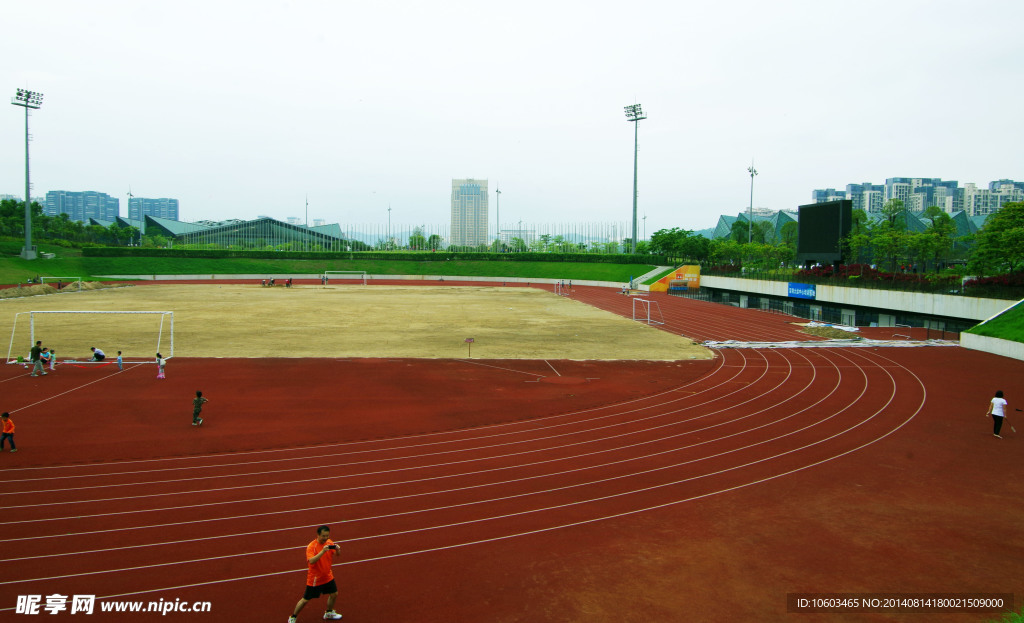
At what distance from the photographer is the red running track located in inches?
336

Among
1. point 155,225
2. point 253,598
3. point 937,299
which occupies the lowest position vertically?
point 253,598

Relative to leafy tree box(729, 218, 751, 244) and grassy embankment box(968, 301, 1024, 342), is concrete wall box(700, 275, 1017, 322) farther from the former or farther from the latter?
leafy tree box(729, 218, 751, 244)

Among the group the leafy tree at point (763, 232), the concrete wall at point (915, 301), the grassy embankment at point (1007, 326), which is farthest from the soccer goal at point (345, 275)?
the grassy embankment at point (1007, 326)

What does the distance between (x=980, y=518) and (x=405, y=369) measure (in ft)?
62.2

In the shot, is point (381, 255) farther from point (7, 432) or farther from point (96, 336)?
point (7, 432)

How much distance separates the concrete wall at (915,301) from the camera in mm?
33062

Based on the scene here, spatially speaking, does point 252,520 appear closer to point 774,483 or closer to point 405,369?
point 774,483

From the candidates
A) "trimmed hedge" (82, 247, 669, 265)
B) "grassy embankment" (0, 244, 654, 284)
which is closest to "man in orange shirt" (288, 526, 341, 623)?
"grassy embankment" (0, 244, 654, 284)

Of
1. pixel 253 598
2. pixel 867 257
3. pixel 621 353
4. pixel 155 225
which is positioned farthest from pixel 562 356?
pixel 155 225

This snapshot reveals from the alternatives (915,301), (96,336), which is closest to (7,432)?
(96,336)

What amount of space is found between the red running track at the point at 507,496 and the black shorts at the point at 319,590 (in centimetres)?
63

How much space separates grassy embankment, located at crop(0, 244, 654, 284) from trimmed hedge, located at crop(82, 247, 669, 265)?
1723 mm

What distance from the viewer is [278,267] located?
8944 centimetres

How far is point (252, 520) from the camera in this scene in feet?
34.6
